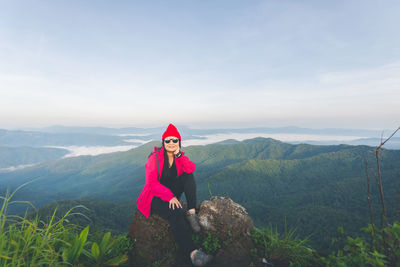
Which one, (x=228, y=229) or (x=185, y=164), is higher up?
(x=185, y=164)

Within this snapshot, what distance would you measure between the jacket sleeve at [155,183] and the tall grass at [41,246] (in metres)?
1.34

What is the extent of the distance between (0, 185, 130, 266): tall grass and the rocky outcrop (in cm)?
81

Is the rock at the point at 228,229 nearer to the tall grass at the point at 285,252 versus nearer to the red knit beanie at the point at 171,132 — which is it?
the tall grass at the point at 285,252

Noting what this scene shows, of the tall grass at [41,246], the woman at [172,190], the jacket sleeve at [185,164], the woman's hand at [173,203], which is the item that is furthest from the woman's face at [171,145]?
the tall grass at [41,246]

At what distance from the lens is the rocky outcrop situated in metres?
4.46

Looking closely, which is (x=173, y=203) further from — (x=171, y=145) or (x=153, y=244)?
(x=171, y=145)

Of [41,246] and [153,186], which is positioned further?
[153,186]

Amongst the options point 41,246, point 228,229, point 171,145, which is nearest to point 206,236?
point 228,229

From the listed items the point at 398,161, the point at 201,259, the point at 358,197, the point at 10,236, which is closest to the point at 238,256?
the point at 201,259

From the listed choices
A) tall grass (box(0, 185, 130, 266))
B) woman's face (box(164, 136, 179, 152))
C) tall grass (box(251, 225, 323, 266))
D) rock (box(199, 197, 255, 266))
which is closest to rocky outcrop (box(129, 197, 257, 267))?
rock (box(199, 197, 255, 266))

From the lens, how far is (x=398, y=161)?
540ft

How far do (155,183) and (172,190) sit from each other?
589mm

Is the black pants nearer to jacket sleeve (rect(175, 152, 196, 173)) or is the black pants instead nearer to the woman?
the woman

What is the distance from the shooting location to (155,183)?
15.4 ft
